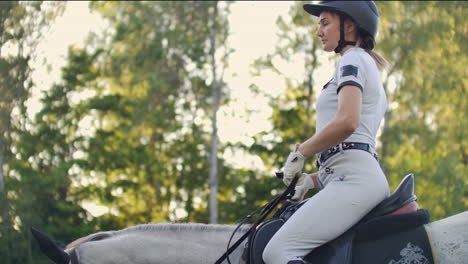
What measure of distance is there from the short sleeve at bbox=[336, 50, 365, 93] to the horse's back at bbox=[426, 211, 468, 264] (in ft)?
2.83

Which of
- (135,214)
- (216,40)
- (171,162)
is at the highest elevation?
(216,40)

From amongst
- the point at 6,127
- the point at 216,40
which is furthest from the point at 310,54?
the point at 6,127

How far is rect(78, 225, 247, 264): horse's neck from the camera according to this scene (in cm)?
373

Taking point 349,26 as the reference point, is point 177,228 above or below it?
below

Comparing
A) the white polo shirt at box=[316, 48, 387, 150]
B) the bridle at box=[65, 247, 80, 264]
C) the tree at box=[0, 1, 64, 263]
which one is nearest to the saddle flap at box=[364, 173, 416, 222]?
the white polo shirt at box=[316, 48, 387, 150]

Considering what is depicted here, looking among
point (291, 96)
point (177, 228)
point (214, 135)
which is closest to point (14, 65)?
point (214, 135)

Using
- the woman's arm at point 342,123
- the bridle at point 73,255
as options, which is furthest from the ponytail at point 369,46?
the bridle at point 73,255

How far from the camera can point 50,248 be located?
3.45 meters

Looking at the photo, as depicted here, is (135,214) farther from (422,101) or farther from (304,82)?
(422,101)

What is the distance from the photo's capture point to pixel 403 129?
76.7ft

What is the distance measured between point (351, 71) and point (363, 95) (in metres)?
0.15

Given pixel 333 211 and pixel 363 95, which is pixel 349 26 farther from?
pixel 333 211

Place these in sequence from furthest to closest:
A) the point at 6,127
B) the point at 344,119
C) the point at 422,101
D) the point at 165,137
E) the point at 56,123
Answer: the point at 165,137 → the point at 422,101 → the point at 56,123 → the point at 6,127 → the point at 344,119

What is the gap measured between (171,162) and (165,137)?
110 cm
